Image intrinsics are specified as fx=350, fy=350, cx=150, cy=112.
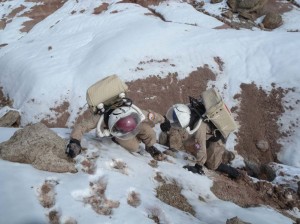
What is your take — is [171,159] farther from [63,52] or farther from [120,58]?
[63,52]

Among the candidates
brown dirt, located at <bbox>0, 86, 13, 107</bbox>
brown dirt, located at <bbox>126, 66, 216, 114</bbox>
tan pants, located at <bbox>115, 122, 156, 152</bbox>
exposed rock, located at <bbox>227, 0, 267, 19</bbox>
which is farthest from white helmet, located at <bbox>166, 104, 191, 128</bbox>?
exposed rock, located at <bbox>227, 0, 267, 19</bbox>

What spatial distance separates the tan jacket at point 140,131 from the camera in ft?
27.1

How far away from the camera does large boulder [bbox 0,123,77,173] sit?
24.7 ft

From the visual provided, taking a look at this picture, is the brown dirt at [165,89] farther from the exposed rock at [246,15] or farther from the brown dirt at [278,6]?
the brown dirt at [278,6]

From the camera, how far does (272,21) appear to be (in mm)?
25797

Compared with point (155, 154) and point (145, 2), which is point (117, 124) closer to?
point (155, 154)

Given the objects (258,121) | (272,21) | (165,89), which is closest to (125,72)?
(165,89)

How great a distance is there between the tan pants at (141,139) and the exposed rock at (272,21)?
19.9 meters

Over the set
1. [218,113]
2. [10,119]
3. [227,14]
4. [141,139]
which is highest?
[218,113]

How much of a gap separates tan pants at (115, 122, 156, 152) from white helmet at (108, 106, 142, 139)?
4.27ft

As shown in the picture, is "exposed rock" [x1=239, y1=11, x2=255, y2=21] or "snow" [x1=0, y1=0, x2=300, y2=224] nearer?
"snow" [x1=0, y1=0, x2=300, y2=224]

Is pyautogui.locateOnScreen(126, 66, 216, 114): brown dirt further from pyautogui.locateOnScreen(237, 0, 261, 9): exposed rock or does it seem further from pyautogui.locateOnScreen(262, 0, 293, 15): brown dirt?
pyautogui.locateOnScreen(262, 0, 293, 15): brown dirt

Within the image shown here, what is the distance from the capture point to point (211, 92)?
8828 mm

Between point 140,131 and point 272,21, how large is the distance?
2027cm
